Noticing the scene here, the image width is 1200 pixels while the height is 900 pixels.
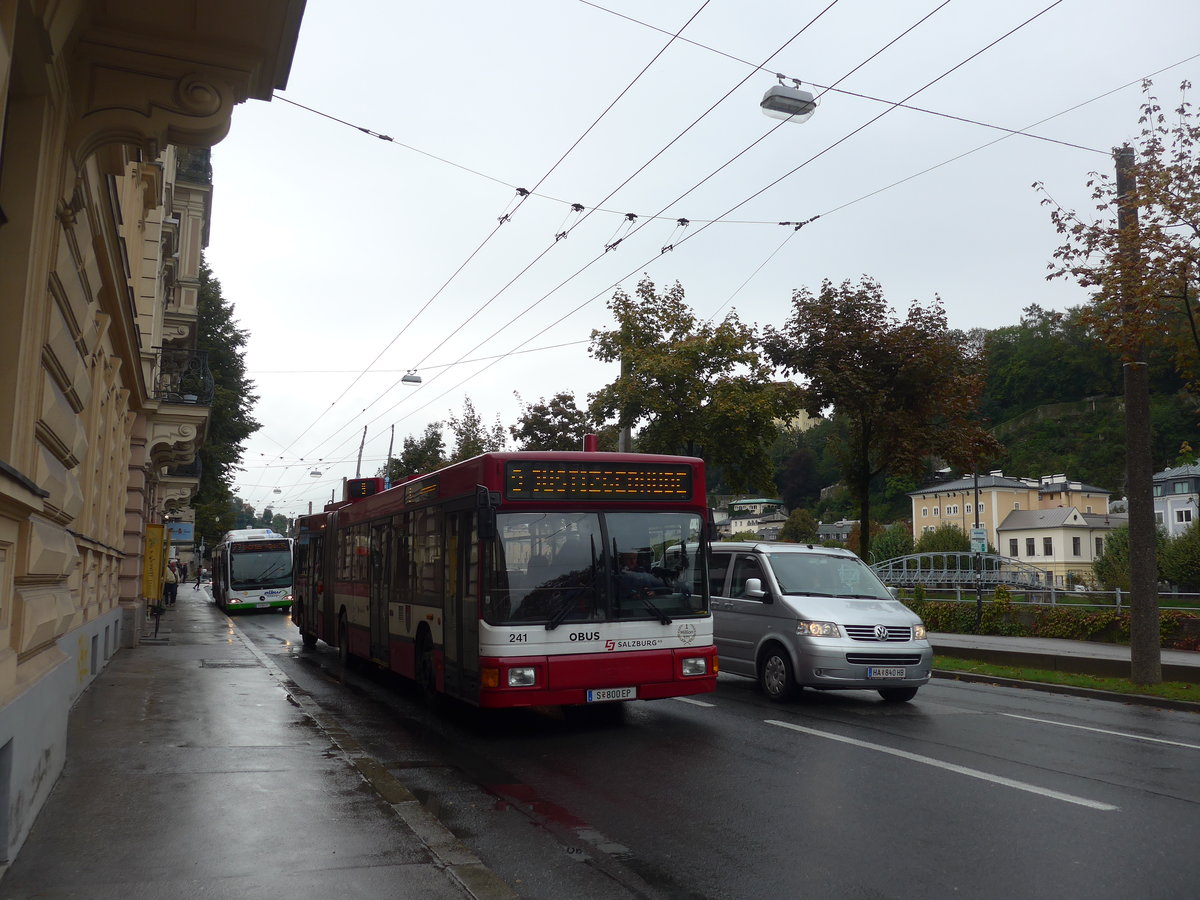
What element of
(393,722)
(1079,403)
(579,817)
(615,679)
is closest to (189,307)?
(393,722)

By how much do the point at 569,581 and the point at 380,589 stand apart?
5.16 metres

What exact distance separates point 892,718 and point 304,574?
48.3 ft

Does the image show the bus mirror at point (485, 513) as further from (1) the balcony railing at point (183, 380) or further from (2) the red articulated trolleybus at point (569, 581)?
(1) the balcony railing at point (183, 380)

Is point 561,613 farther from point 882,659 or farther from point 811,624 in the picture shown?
point 882,659

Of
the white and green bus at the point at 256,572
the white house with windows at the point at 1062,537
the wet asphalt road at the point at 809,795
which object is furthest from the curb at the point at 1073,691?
the white house with windows at the point at 1062,537

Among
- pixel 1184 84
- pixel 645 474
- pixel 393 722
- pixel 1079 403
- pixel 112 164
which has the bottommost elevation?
pixel 393 722

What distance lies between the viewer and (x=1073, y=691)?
14.7m

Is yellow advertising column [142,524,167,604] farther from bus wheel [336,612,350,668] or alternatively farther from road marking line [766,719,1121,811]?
road marking line [766,719,1121,811]

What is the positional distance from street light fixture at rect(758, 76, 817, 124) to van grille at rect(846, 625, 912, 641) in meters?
5.90

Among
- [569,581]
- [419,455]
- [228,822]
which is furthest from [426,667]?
[419,455]

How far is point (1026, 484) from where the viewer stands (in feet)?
429

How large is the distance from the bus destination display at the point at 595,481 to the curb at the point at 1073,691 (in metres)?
7.10

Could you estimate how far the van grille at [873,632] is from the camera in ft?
39.7

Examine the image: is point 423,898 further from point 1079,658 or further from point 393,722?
point 1079,658
